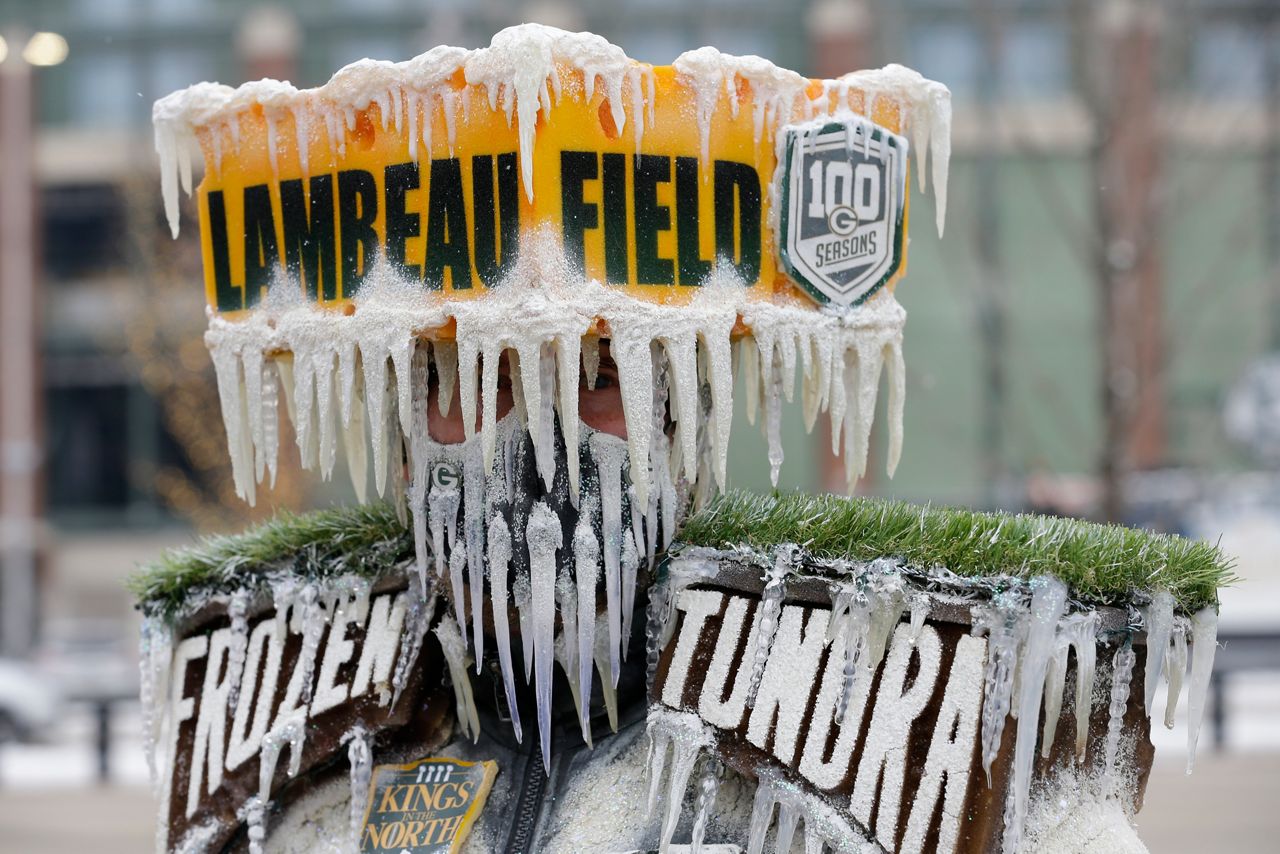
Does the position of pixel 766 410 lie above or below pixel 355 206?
below

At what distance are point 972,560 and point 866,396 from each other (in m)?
0.50

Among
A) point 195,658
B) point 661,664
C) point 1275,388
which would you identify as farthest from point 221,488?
point 661,664

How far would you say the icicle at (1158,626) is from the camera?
2.65 meters

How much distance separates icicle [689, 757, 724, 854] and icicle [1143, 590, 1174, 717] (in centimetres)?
79

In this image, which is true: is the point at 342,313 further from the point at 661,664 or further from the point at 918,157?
the point at 918,157

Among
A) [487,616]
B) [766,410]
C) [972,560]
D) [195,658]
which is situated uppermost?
[766,410]

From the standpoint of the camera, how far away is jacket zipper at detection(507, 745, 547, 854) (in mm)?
3025

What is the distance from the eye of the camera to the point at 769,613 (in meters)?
2.84

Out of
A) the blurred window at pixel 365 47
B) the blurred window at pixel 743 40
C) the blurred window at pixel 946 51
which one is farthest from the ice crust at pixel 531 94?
the blurred window at pixel 365 47

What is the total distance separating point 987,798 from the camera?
8.34 feet

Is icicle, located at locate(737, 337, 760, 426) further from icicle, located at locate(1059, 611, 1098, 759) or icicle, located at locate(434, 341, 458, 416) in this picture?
icicle, located at locate(1059, 611, 1098, 759)

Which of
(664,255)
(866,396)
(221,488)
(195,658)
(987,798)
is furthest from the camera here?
(221,488)

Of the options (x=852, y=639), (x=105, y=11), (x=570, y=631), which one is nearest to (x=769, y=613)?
(x=852, y=639)

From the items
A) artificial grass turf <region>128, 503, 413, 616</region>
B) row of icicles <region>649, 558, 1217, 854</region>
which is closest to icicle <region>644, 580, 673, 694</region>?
row of icicles <region>649, 558, 1217, 854</region>
